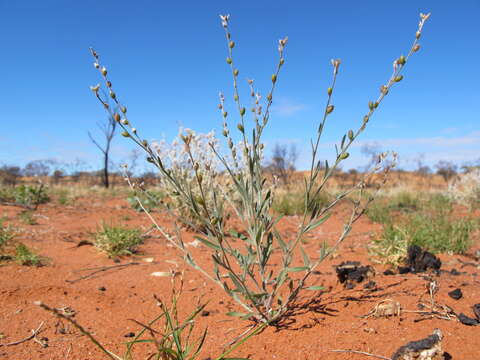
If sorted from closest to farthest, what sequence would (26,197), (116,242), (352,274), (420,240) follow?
(352,274) < (420,240) < (116,242) < (26,197)

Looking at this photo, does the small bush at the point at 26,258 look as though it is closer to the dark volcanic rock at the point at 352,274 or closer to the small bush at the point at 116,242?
the small bush at the point at 116,242

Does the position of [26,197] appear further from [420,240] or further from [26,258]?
[420,240]

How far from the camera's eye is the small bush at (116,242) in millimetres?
3645

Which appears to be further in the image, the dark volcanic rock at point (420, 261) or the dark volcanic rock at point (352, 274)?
the dark volcanic rock at point (420, 261)

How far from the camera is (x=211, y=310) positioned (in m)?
2.38

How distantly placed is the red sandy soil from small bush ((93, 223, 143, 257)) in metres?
0.11

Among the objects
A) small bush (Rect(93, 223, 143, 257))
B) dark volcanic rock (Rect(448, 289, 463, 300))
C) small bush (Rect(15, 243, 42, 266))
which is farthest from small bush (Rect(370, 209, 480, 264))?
small bush (Rect(15, 243, 42, 266))

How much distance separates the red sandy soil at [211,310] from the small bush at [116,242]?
4.3 inches

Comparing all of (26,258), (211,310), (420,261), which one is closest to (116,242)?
(26,258)

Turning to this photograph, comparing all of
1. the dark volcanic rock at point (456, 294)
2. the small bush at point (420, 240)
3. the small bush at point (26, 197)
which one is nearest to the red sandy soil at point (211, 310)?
the dark volcanic rock at point (456, 294)

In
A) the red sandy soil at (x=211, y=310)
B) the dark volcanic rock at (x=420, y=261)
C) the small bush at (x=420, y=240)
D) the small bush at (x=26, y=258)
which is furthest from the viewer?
the small bush at (x=420, y=240)

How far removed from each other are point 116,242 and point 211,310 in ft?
5.67

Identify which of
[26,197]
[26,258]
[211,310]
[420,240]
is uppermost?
[26,197]

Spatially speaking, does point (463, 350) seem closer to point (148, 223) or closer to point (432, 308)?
point (432, 308)
